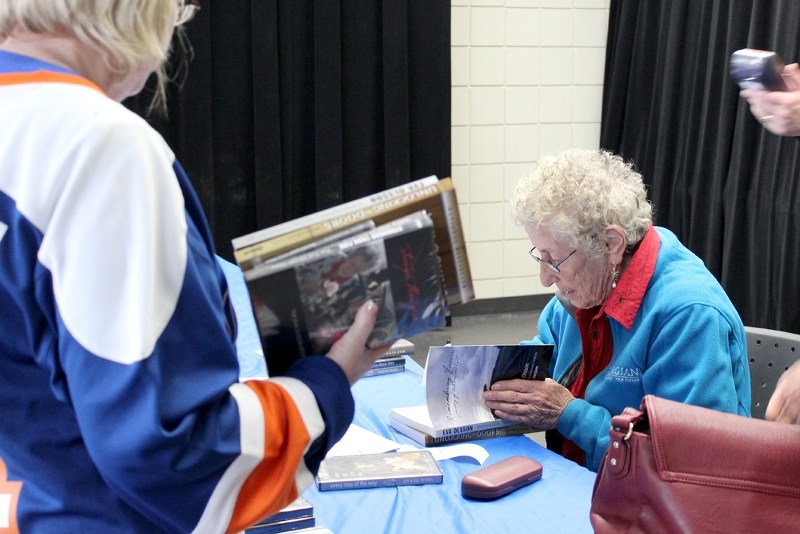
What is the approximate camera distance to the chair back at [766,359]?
7.13 ft

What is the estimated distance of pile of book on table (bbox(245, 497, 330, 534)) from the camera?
4.72 ft

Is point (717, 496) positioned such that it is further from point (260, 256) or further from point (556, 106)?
point (556, 106)

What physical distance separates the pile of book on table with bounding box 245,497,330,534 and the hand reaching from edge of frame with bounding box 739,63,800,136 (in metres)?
1.11

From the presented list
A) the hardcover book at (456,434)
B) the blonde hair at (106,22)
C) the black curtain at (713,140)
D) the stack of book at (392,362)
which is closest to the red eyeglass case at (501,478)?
the hardcover book at (456,434)

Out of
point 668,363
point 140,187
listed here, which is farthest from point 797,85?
point 140,187

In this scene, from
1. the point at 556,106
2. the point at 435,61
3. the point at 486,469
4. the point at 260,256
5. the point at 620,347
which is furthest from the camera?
the point at 556,106

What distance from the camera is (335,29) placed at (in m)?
4.91

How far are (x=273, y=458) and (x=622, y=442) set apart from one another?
0.51 m

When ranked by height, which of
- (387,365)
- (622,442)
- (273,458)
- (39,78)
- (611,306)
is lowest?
(387,365)

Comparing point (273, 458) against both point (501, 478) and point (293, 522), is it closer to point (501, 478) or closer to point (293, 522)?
point (293, 522)

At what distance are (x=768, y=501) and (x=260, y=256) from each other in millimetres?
689

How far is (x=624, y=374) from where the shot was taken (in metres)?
2.00

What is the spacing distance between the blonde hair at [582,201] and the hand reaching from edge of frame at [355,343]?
3.60ft

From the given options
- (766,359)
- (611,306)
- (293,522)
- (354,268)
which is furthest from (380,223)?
(766,359)
